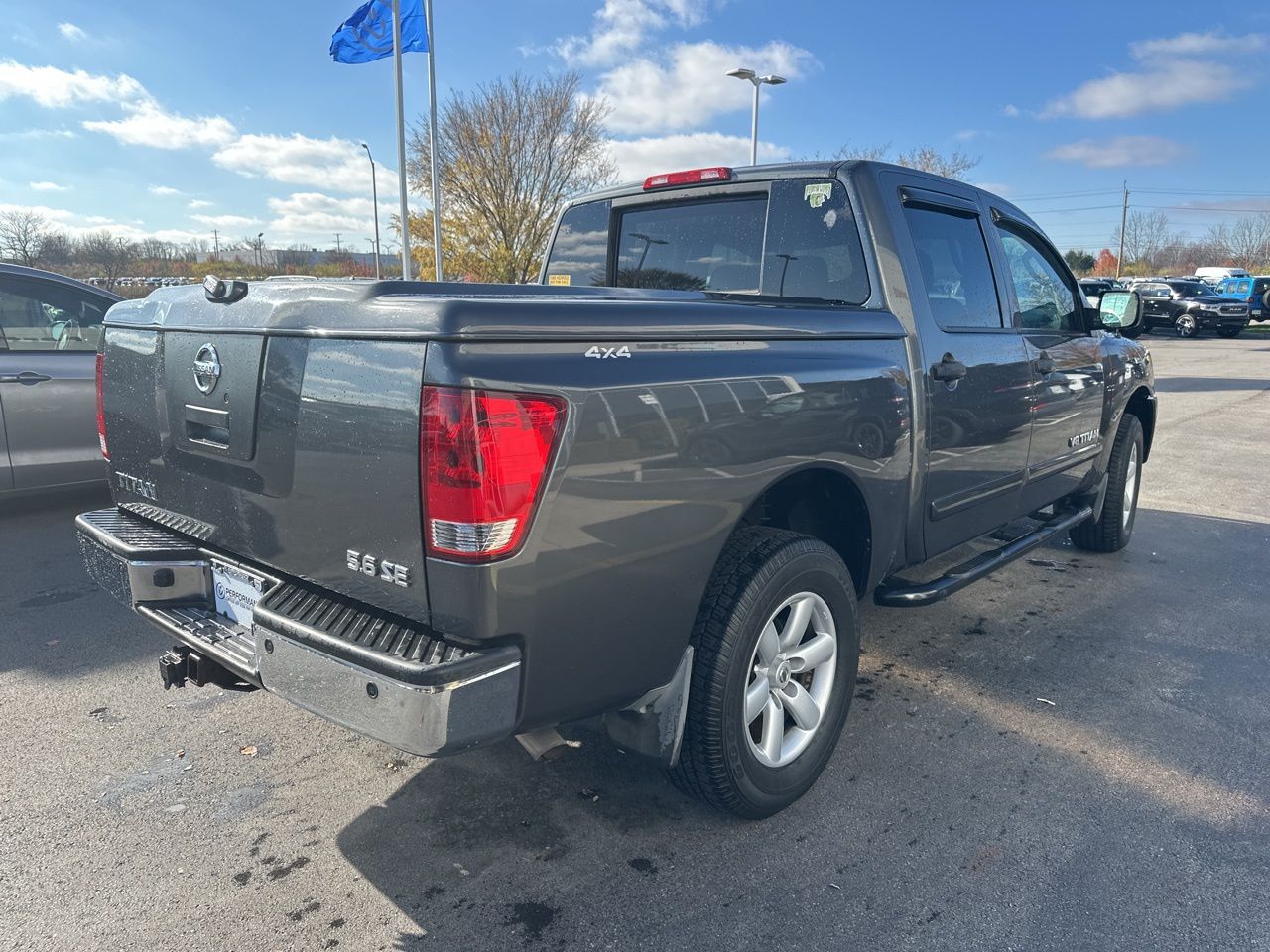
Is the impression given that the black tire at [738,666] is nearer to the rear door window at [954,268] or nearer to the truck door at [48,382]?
the rear door window at [954,268]

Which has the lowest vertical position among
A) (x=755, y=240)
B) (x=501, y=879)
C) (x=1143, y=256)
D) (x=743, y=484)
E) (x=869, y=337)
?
(x=501, y=879)

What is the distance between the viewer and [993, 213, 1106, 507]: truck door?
4125mm

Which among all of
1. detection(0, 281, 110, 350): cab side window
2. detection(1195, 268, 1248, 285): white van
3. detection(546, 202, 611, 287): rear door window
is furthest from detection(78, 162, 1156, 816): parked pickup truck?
detection(1195, 268, 1248, 285): white van

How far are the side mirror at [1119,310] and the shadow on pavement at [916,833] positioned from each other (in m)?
1.93

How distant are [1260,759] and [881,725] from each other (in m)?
1.29

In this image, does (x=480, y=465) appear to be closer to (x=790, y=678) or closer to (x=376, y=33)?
(x=790, y=678)

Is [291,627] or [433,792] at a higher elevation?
[291,627]

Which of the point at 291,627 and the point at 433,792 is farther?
the point at 433,792

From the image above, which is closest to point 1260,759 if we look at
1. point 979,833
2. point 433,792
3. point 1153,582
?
point 979,833

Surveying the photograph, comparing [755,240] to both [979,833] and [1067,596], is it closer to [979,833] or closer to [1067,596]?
[979,833]

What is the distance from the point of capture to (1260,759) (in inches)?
124

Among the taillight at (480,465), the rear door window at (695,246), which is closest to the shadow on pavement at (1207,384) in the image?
the rear door window at (695,246)

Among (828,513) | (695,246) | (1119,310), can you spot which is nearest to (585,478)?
(828,513)

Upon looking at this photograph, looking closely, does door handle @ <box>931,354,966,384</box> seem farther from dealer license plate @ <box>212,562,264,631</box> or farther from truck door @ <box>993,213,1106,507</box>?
dealer license plate @ <box>212,562,264,631</box>
